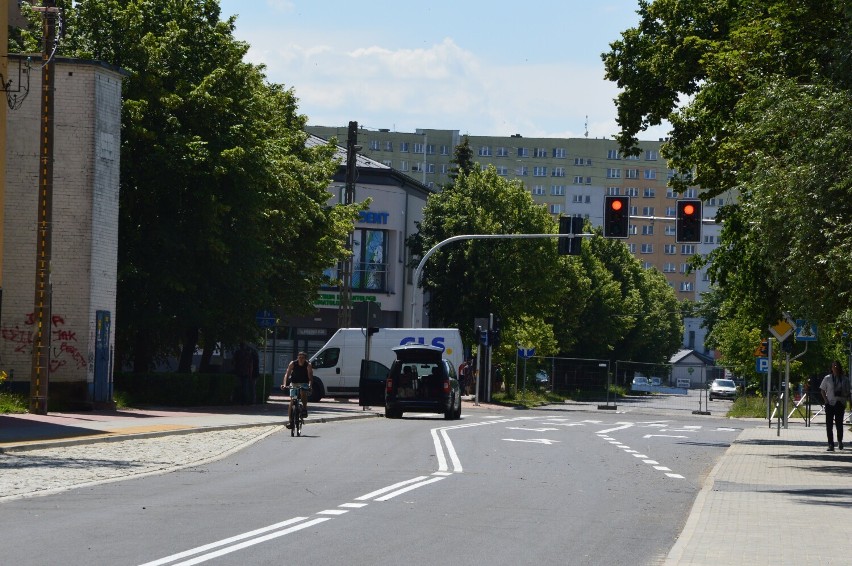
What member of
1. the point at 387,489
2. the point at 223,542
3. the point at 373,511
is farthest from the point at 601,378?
Answer: the point at 223,542

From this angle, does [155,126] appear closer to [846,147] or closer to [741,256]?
[741,256]

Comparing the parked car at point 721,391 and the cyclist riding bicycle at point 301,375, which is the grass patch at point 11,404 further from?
the parked car at point 721,391

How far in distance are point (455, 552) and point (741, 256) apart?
21726 millimetres

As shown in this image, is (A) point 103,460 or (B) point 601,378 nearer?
(A) point 103,460

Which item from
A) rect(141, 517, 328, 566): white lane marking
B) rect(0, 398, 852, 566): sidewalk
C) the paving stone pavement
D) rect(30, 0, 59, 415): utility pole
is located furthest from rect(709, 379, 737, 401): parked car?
rect(141, 517, 328, 566): white lane marking

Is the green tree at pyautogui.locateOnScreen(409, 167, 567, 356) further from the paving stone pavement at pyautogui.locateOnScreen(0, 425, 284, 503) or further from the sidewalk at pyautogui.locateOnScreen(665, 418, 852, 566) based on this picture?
the sidewalk at pyautogui.locateOnScreen(665, 418, 852, 566)

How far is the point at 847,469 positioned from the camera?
75.1 ft

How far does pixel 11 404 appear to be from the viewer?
29312 mm

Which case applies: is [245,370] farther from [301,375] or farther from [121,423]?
[121,423]

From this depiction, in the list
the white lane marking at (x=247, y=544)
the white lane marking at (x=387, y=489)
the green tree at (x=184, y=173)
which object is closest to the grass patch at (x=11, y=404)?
the green tree at (x=184, y=173)

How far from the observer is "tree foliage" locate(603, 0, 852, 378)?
2166 centimetres

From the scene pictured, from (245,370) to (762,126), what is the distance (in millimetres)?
23075

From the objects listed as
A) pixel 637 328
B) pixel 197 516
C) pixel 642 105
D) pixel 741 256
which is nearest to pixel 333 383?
pixel 642 105

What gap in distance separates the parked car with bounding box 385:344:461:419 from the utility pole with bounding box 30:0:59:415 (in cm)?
Result: 1070
